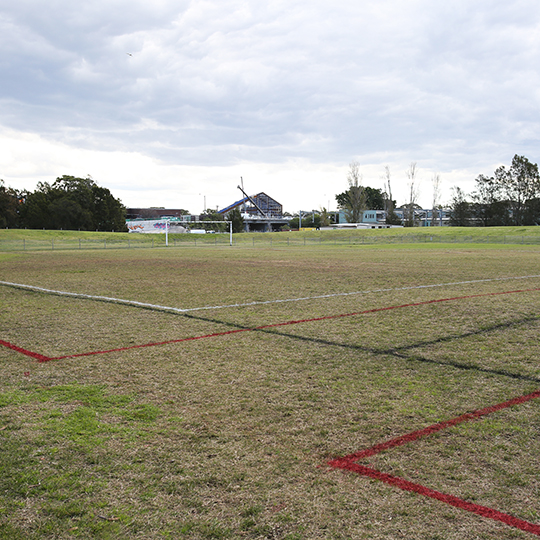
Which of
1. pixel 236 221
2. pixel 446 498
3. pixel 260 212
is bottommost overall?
pixel 446 498

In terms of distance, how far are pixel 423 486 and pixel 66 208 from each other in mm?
78222

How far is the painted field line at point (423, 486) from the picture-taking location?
231 cm

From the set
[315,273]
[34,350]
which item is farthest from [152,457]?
[315,273]

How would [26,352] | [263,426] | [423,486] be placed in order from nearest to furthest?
[423,486], [263,426], [26,352]

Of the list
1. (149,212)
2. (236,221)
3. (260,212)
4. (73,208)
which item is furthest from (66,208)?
(260,212)

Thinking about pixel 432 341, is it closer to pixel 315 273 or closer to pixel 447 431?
pixel 447 431

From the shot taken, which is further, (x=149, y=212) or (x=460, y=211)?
(x=149, y=212)

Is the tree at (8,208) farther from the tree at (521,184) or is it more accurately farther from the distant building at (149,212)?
the tree at (521,184)

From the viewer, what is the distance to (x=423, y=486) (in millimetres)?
2604

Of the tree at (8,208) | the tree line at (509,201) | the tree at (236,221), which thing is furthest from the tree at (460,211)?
the tree at (8,208)

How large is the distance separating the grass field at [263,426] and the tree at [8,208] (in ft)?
253

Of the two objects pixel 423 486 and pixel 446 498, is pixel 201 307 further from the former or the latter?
pixel 446 498

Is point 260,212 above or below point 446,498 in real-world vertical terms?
above

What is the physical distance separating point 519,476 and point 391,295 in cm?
773
